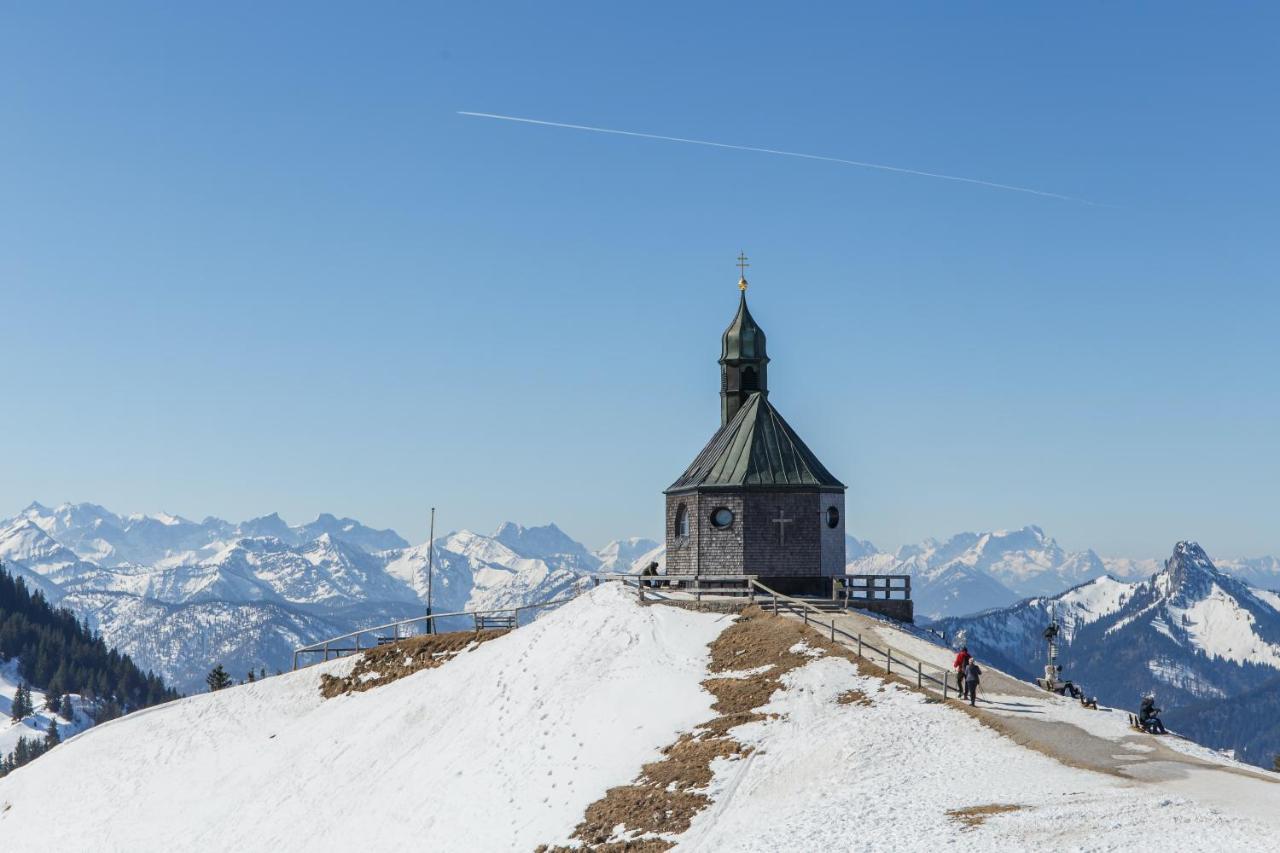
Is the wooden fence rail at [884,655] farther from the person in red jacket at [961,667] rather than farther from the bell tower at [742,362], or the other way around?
the bell tower at [742,362]

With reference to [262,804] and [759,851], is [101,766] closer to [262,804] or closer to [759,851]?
[262,804]

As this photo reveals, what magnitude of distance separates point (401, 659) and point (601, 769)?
22.8 metres

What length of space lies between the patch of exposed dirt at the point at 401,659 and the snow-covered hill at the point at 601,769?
2.90ft

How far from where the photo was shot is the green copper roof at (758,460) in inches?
2512

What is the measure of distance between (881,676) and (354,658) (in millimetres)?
29453

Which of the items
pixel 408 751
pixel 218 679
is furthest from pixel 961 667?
pixel 218 679

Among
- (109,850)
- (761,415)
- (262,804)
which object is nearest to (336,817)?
(262,804)

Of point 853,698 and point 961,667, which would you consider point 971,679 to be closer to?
point 961,667

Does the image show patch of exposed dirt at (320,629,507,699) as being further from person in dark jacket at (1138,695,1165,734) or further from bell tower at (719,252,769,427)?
person in dark jacket at (1138,695,1165,734)

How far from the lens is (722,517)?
210 ft

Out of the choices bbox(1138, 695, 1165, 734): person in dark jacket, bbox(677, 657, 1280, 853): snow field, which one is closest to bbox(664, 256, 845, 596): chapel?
bbox(677, 657, 1280, 853): snow field

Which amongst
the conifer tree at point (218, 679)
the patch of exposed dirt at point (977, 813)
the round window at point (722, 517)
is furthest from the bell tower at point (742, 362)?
the conifer tree at point (218, 679)

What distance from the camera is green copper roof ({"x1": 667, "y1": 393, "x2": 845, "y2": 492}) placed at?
63.8m

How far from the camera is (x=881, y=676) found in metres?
43.9
